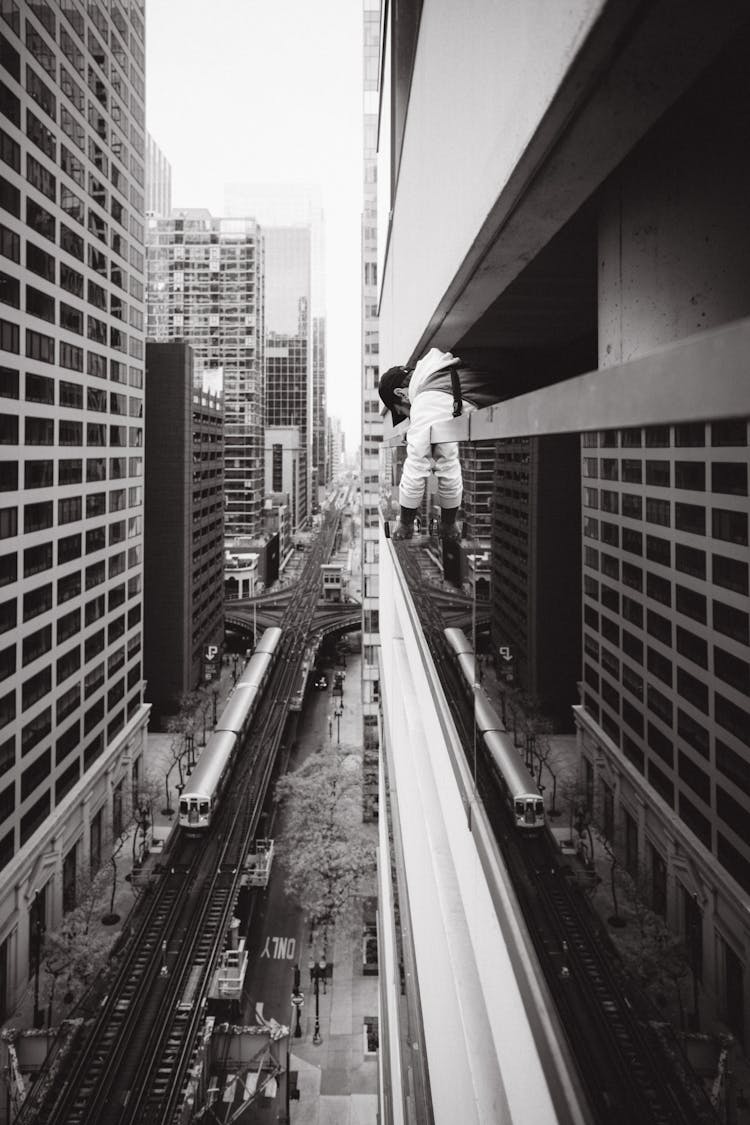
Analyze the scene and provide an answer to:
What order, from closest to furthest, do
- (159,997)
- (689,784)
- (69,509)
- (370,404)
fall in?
1. (689,784)
2. (159,997)
3. (69,509)
4. (370,404)

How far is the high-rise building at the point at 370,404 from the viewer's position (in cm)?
2972

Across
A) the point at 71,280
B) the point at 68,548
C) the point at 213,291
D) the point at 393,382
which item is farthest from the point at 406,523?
the point at 213,291

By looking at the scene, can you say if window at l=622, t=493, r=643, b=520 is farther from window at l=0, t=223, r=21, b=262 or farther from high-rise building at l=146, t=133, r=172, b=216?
high-rise building at l=146, t=133, r=172, b=216

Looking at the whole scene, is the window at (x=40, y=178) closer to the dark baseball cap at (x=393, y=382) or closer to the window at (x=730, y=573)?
the dark baseball cap at (x=393, y=382)

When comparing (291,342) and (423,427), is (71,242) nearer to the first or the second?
(423,427)

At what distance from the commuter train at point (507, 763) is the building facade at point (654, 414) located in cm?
35

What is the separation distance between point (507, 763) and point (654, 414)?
5.20ft

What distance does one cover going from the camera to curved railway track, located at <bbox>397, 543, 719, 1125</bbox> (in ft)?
3.65

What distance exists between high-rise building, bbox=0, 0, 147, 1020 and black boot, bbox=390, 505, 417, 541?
1506 cm

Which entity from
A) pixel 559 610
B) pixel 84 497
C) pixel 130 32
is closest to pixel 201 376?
pixel 130 32

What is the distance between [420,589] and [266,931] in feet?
66.3

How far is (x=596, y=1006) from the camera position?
1.42 metres

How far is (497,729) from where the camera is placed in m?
2.45

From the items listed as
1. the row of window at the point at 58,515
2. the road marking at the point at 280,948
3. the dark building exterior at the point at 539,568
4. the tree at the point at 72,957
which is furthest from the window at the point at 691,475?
the road marking at the point at 280,948
